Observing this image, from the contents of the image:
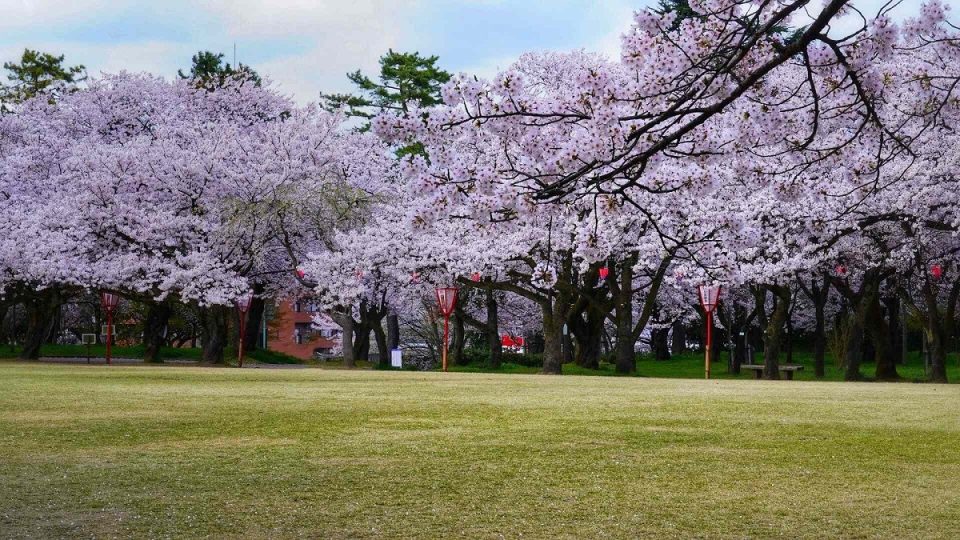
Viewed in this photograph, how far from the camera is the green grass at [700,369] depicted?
34094 mm

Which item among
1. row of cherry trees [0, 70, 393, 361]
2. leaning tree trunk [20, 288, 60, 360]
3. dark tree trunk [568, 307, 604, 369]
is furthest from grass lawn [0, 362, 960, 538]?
leaning tree trunk [20, 288, 60, 360]

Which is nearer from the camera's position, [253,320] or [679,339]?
[253,320]

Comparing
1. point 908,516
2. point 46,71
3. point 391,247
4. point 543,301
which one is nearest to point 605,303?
point 543,301

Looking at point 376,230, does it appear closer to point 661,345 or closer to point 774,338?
point 774,338

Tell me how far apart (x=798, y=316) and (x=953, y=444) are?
4280cm

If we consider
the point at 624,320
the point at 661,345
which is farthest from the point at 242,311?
the point at 661,345

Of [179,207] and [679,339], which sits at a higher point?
[179,207]

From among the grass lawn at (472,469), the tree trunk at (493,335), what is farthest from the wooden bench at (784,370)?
the grass lawn at (472,469)

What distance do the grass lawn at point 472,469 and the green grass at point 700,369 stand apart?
→ 2040 centimetres

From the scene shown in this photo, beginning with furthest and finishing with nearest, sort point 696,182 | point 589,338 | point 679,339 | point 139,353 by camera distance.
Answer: point 679,339
point 139,353
point 589,338
point 696,182

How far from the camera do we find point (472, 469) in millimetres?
7445

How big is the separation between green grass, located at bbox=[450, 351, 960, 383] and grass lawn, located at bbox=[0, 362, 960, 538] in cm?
2040

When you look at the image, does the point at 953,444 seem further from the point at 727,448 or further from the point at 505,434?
the point at 505,434

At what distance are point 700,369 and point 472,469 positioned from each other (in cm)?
3591
